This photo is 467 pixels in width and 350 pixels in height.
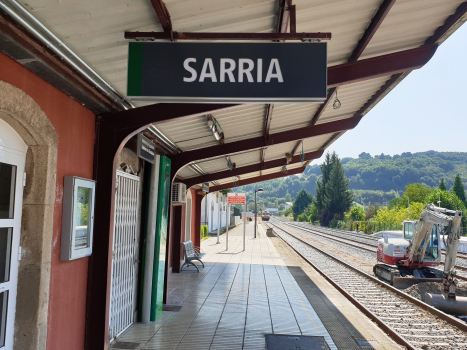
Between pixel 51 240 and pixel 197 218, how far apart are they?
524 inches

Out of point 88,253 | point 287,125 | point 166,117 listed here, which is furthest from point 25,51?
point 287,125

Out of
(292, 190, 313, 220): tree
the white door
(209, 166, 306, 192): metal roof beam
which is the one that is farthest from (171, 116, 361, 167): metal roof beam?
(292, 190, 313, 220): tree

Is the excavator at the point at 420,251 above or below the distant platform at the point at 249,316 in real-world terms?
above

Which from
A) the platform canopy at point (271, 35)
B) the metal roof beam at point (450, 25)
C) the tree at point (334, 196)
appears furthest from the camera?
the tree at point (334, 196)

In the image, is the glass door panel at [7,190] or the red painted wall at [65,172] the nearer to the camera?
the glass door panel at [7,190]

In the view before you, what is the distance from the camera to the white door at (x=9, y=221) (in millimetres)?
3279

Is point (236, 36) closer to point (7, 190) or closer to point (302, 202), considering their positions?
point (7, 190)

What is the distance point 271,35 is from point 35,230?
2.56 m

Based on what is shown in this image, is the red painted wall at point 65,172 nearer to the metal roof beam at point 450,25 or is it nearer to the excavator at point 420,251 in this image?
the metal roof beam at point 450,25

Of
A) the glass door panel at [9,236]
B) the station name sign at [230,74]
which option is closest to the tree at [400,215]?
the station name sign at [230,74]

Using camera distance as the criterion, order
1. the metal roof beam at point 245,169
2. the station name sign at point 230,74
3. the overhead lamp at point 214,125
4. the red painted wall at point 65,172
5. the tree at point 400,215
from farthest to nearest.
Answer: the tree at point 400,215
the metal roof beam at point 245,169
the overhead lamp at point 214,125
the red painted wall at point 65,172
the station name sign at point 230,74

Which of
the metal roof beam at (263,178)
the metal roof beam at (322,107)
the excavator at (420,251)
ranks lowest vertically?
the excavator at (420,251)

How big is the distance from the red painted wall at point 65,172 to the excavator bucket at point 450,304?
25.8 feet

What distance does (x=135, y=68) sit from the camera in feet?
9.96
